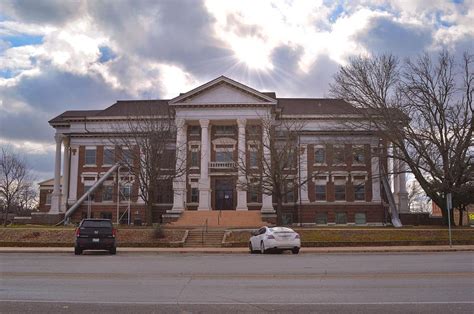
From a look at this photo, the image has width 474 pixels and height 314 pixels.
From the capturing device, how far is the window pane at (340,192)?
5650cm

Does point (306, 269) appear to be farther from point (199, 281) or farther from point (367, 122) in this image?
point (367, 122)

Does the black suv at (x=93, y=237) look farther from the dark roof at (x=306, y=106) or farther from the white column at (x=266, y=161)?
the dark roof at (x=306, y=106)

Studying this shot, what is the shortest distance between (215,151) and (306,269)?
41.9 meters

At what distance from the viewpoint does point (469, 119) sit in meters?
37.6

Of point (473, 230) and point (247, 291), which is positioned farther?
point (473, 230)

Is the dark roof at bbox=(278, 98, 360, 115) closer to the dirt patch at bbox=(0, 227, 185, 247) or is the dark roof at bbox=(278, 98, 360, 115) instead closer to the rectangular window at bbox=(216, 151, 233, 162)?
the rectangular window at bbox=(216, 151, 233, 162)

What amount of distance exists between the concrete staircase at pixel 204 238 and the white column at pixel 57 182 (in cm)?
2773

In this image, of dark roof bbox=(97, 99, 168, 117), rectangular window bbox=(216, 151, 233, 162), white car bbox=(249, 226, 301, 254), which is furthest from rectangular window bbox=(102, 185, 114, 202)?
white car bbox=(249, 226, 301, 254)

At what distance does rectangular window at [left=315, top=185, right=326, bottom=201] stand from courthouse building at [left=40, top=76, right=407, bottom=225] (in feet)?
0.36

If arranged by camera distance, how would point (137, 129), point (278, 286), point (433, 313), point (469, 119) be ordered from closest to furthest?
point (433, 313)
point (278, 286)
point (469, 119)
point (137, 129)

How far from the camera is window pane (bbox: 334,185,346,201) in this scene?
56500mm

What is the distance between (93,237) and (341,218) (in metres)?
36.2

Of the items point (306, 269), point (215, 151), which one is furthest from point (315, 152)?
point (306, 269)

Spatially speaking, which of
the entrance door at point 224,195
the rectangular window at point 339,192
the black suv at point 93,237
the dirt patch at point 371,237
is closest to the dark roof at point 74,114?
the entrance door at point 224,195
